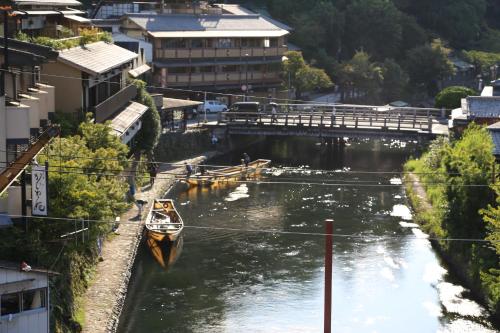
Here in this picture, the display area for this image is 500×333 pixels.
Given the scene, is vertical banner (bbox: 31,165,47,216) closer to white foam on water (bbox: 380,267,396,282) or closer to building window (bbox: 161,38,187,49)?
white foam on water (bbox: 380,267,396,282)

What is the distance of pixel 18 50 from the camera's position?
86.9ft

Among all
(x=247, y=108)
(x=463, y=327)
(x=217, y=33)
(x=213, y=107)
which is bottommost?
(x=463, y=327)

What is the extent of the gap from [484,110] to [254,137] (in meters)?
22.3

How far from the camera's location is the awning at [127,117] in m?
38.3

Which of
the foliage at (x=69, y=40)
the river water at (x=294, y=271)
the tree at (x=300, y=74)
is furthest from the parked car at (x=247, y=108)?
the foliage at (x=69, y=40)

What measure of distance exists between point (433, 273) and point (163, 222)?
10.7 metres

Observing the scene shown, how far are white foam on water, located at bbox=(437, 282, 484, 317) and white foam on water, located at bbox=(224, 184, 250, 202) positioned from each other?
15.6 m

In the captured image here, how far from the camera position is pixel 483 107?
4491 centimetres

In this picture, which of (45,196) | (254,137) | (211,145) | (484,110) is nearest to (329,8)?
(254,137)

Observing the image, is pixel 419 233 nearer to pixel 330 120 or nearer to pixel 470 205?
pixel 470 205

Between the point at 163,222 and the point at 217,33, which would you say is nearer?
the point at 163,222

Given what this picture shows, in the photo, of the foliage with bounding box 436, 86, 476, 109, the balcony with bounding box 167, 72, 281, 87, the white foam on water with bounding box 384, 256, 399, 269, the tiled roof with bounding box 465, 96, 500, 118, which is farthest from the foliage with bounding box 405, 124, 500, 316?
the balcony with bounding box 167, 72, 281, 87

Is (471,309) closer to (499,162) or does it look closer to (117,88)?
(499,162)

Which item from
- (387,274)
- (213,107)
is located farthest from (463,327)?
(213,107)
